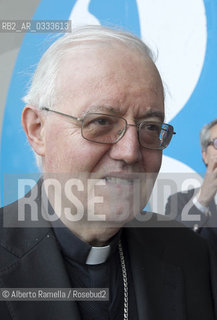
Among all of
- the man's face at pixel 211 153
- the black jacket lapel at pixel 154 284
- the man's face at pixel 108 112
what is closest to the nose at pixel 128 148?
the man's face at pixel 108 112

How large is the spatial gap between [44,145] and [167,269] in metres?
0.61

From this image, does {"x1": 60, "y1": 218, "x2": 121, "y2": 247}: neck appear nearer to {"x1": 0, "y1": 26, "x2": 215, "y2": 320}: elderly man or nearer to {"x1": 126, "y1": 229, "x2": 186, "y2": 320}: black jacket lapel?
{"x1": 0, "y1": 26, "x2": 215, "y2": 320}: elderly man

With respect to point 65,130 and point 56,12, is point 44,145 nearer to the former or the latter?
point 65,130

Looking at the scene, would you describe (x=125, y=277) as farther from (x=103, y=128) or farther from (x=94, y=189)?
(x=103, y=128)

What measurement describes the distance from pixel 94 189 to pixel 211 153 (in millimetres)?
1252

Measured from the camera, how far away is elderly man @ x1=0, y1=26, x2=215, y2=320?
958 millimetres

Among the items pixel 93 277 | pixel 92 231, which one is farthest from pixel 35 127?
pixel 93 277

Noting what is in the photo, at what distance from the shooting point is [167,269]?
3.90 ft

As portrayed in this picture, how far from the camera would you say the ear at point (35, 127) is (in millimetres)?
1099

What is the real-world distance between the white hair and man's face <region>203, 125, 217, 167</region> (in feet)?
3.37

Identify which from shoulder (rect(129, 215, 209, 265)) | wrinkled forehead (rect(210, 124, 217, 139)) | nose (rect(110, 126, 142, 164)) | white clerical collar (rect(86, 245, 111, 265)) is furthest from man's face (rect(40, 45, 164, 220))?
wrinkled forehead (rect(210, 124, 217, 139))

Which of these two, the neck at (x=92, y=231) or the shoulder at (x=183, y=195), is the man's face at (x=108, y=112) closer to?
the neck at (x=92, y=231)

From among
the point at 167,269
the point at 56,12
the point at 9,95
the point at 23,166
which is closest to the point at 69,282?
the point at 167,269

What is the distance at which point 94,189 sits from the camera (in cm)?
99
